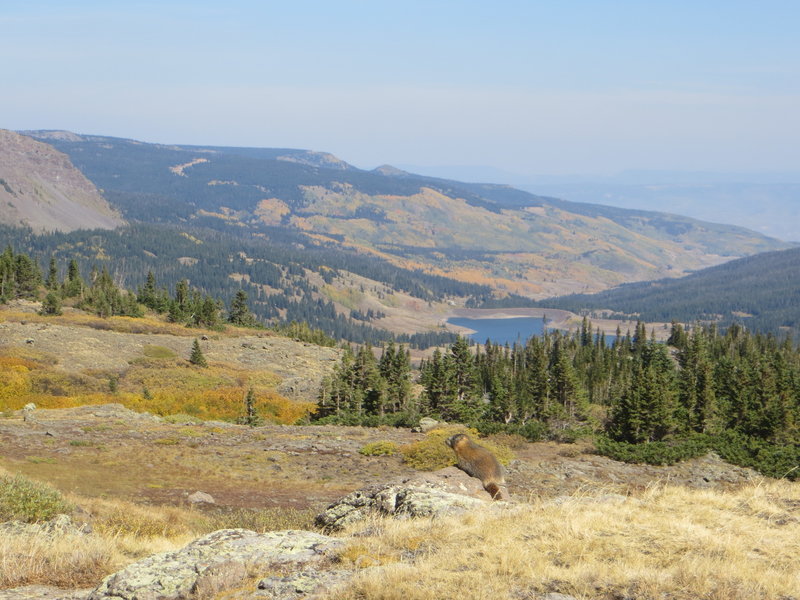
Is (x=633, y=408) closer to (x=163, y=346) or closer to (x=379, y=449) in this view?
(x=379, y=449)

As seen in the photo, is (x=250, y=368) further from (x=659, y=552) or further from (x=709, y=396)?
(x=659, y=552)

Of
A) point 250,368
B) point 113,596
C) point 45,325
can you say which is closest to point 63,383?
point 45,325

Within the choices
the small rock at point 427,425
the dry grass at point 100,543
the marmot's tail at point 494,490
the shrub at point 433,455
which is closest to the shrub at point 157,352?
the small rock at point 427,425

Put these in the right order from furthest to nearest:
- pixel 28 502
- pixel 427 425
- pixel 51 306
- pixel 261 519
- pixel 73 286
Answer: pixel 73 286 → pixel 51 306 → pixel 427 425 → pixel 261 519 → pixel 28 502

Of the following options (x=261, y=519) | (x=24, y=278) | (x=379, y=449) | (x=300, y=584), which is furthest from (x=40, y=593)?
(x=24, y=278)

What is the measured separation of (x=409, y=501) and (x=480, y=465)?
525cm

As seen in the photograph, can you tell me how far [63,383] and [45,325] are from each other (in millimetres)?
28050

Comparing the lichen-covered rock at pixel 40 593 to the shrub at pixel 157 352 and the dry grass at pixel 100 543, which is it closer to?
the dry grass at pixel 100 543

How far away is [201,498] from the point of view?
25.2 m

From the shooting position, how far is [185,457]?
33625 mm

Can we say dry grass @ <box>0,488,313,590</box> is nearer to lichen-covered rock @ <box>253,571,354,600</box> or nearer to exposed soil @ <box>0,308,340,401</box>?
lichen-covered rock @ <box>253,571,354,600</box>

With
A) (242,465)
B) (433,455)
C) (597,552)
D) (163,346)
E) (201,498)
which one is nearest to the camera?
(597,552)

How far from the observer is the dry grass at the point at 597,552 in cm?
914

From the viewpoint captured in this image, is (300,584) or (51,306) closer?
(300,584)
